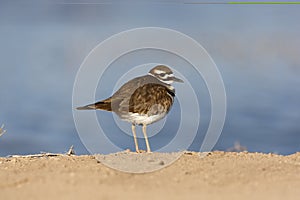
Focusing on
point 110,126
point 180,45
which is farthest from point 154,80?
point 110,126

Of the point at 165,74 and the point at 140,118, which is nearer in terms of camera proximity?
the point at 140,118

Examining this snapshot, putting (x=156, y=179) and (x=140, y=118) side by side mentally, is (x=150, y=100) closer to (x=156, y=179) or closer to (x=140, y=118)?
(x=140, y=118)

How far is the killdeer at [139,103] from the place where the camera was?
28.0 ft

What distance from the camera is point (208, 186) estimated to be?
18.9ft

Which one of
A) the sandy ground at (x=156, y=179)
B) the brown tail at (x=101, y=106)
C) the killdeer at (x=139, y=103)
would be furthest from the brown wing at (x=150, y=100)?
the sandy ground at (x=156, y=179)

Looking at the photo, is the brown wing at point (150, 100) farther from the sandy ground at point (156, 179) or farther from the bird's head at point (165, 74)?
the sandy ground at point (156, 179)

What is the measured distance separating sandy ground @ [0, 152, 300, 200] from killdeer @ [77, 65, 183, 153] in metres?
1.05

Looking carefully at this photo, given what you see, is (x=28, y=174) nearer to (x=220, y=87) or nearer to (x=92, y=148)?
(x=92, y=148)

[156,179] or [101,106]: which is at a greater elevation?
[101,106]

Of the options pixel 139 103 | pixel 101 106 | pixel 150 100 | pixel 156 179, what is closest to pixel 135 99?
pixel 139 103

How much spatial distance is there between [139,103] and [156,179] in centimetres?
261

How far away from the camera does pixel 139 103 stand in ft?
28.1

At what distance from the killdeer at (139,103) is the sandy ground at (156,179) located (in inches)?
41.2

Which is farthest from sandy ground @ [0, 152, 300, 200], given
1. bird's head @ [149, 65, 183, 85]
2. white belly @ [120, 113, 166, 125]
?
bird's head @ [149, 65, 183, 85]
